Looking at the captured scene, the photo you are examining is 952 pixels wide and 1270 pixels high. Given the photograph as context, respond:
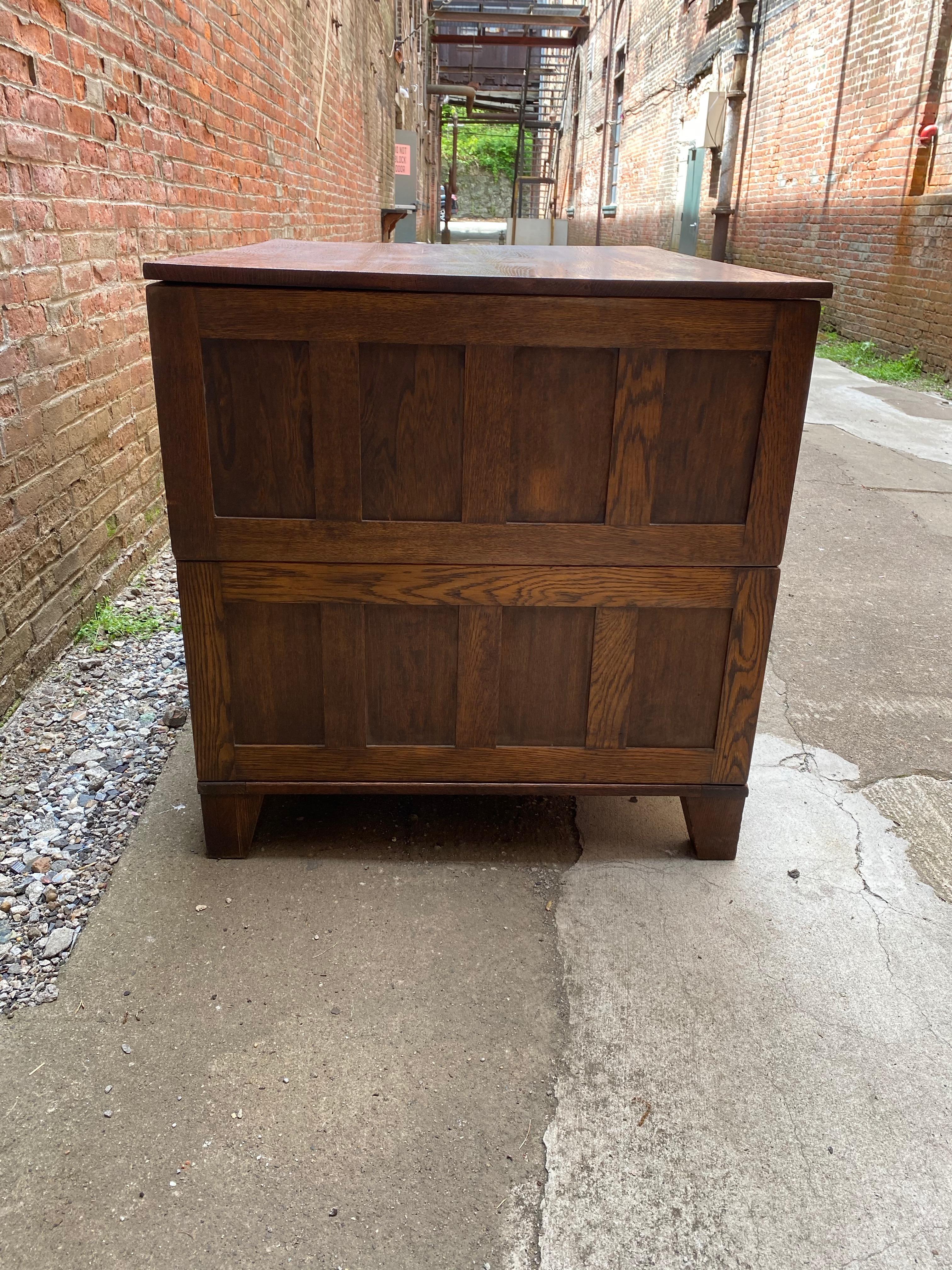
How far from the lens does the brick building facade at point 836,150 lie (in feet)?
27.0

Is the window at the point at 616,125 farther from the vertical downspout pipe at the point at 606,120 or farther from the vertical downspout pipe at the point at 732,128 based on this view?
the vertical downspout pipe at the point at 732,128

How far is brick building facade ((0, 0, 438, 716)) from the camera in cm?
259

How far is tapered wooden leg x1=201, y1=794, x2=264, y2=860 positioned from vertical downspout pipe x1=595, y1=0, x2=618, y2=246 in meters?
21.0

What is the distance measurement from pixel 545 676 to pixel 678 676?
0.30 metres

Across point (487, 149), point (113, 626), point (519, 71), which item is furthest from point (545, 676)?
point (487, 149)

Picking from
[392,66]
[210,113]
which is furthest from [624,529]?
[392,66]

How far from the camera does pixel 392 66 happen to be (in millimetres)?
13805

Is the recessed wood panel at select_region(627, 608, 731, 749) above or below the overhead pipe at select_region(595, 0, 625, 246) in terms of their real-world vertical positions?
below

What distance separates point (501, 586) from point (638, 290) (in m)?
0.64

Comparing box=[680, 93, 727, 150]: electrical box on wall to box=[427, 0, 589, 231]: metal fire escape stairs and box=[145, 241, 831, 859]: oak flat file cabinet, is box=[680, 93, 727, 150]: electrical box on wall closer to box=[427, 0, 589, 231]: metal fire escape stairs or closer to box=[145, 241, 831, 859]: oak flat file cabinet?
box=[427, 0, 589, 231]: metal fire escape stairs

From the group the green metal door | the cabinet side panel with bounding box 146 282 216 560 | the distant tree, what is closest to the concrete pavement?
the cabinet side panel with bounding box 146 282 216 560

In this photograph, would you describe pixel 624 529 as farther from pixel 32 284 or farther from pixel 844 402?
pixel 844 402

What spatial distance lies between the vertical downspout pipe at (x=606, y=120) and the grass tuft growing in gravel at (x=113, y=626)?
19.9 metres

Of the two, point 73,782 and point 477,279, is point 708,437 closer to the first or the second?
point 477,279
